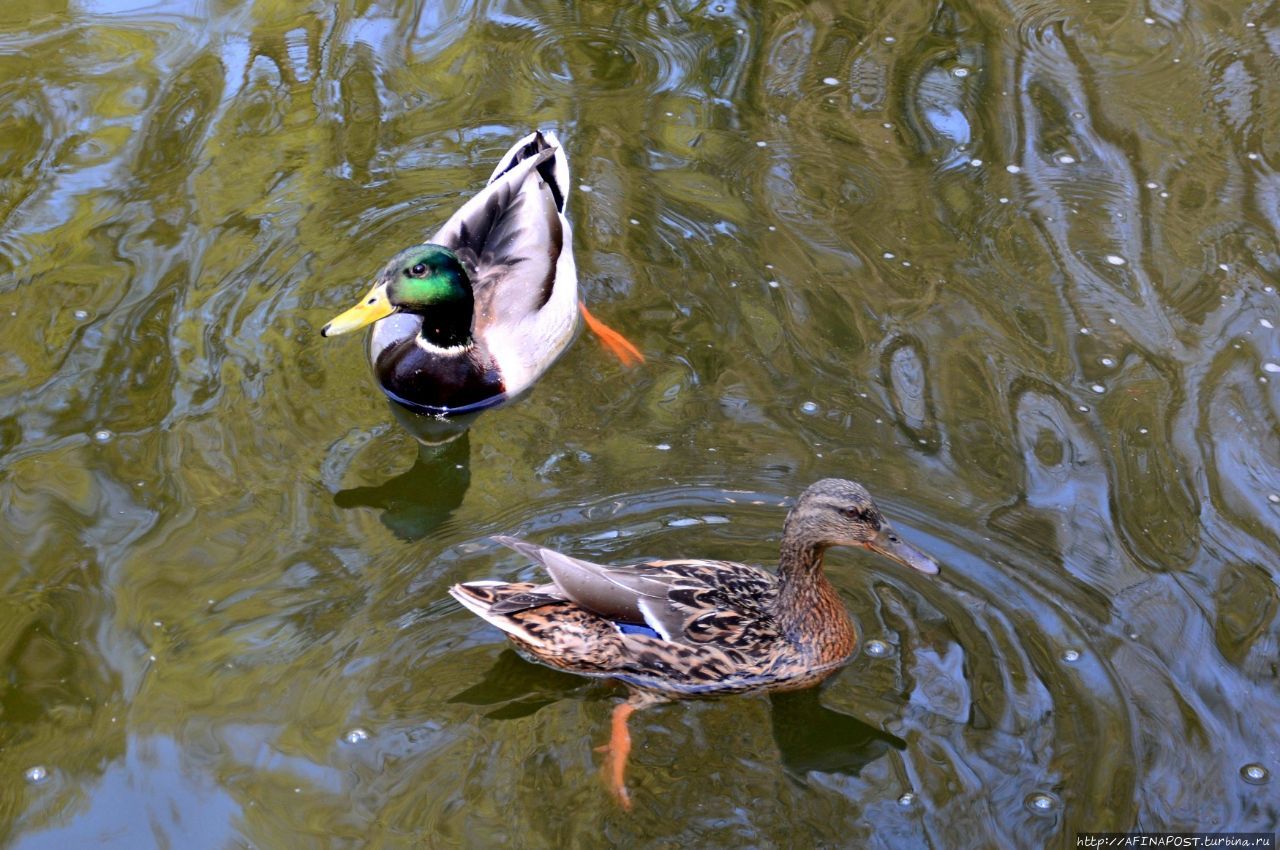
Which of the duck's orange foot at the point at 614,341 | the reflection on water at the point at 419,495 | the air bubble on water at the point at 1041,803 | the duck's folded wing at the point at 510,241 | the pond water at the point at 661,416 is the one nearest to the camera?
the air bubble on water at the point at 1041,803

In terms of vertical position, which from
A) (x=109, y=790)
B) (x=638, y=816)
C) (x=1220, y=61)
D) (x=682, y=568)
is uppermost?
(x=1220, y=61)

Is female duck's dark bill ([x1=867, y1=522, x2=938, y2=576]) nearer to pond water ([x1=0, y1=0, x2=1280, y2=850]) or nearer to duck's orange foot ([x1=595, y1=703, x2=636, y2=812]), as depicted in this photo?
pond water ([x1=0, y1=0, x2=1280, y2=850])

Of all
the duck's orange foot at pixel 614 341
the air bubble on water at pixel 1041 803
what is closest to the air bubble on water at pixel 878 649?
the air bubble on water at pixel 1041 803

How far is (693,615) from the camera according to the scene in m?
4.57

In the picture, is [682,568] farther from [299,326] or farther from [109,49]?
[109,49]

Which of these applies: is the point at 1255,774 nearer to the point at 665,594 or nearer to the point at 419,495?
the point at 665,594

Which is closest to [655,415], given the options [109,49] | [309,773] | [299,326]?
[299,326]

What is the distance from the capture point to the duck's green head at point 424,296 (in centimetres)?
580

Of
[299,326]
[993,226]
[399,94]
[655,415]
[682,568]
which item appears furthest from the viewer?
[399,94]

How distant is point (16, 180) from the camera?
7.00m

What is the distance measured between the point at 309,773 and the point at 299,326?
8.21 feet

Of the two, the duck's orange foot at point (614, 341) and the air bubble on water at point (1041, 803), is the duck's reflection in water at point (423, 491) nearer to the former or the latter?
the duck's orange foot at point (614, 341)

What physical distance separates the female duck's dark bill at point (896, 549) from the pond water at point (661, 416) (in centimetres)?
36

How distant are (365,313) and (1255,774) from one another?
12.2ft
